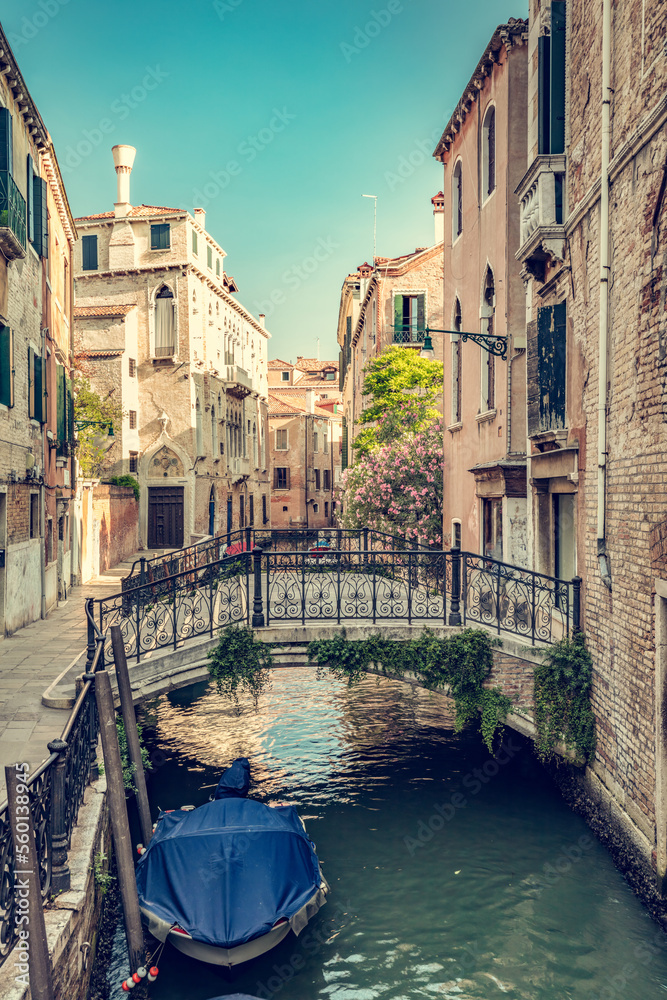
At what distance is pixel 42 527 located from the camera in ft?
51.3

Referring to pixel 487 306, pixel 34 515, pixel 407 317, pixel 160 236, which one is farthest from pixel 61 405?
pixel 160 236

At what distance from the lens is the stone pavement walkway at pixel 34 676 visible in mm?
7574

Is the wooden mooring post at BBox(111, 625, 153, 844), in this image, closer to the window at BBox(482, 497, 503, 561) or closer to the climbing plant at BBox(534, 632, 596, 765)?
the climbing plant at BBox(534, 632, 596, 765)

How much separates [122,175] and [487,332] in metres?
23.7

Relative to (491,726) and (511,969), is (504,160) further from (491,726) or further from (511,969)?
(511,969)

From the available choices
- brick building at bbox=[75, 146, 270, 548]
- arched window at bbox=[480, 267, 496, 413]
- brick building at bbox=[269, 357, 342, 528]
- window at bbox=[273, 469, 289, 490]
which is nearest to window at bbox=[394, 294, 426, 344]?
brick building at bbox=[75, 146, 270, 548]

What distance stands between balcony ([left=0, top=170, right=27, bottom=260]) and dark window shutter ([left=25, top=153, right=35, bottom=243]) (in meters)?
1.44

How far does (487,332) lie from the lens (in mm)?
13188

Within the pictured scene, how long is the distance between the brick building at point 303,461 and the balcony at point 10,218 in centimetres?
3695

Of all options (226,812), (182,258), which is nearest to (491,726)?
(226,812)

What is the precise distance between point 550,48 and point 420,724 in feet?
33.7

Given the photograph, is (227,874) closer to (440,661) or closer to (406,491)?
(440,661)

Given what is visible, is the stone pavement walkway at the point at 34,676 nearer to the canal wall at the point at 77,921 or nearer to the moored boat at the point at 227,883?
the canal wall at the point at 77,921

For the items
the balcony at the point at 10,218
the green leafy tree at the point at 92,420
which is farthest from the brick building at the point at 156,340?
the balcony at the point at 10,218
